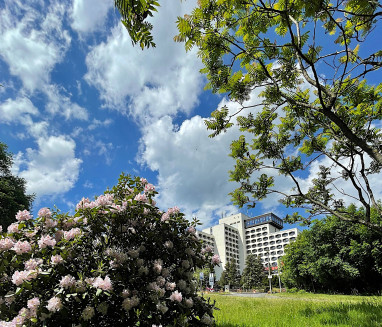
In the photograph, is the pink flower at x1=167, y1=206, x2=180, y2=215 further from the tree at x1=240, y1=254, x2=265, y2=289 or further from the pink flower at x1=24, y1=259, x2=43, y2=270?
the tree at x1=240, y1=254, x2=265, y2=289

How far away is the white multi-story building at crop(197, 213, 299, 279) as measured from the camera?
104m

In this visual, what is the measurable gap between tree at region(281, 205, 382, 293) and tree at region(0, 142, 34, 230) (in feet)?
102

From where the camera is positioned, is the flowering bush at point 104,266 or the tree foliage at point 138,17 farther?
the flowering bush at point 104,266

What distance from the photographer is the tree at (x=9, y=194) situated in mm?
20594

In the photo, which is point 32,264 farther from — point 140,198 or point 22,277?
point 140,198

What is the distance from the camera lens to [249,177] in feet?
23.4

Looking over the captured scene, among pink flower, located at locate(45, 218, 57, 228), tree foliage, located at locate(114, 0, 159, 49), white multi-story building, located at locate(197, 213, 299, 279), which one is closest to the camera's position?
tree foliage, located at locate(114, 0, 159, 49)

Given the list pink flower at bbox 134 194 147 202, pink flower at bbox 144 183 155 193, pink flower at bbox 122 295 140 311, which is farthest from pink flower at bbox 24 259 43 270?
pink flower at bbox 144 183 155 193

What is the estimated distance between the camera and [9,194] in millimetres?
21891

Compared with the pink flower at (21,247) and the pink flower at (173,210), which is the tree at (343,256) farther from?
the pink flower at (21,247)

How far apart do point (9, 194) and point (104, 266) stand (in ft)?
82.2

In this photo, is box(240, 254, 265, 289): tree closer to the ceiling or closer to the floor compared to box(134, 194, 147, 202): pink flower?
closer to the floor

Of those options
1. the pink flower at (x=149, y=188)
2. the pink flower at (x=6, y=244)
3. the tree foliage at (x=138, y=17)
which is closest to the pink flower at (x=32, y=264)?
the pink flower at (x=6, y=244)

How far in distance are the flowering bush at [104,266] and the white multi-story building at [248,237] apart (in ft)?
330
